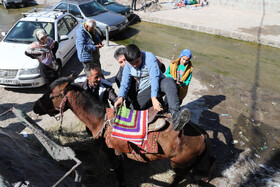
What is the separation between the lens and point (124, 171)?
131 inches

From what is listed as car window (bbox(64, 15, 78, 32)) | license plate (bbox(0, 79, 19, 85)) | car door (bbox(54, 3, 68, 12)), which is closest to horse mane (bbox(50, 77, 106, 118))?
license plate (bbox(0, 79, 19, 85))

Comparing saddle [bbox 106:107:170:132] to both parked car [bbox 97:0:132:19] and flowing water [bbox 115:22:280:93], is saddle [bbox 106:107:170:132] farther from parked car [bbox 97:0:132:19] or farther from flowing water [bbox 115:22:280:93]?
parked car [bbox 97:0:132:19]

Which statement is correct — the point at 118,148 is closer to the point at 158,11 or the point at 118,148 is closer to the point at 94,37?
the point at 94,37

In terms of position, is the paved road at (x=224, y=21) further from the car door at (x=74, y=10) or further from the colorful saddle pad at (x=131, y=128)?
the colorful saddle pad at (x=131, y=128)

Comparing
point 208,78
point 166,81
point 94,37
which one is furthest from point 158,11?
point 166,81

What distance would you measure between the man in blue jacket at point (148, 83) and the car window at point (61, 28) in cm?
449

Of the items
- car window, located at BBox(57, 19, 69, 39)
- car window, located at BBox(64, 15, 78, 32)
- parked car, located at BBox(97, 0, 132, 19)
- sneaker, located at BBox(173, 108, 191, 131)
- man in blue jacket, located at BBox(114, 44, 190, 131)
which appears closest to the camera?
sneaker, located at BBox(173, 108, 191, 131)

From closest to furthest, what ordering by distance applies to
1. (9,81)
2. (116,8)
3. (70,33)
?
(9,81)
(70,33)
(116,8)

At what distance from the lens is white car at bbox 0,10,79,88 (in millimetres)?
4941

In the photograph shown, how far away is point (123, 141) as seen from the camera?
2.61 m

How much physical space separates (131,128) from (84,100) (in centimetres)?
77

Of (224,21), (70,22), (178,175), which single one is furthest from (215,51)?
(178,175)

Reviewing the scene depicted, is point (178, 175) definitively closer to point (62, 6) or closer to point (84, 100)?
point (84, 100)

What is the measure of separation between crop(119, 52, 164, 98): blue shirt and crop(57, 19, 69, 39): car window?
14.6 ft
